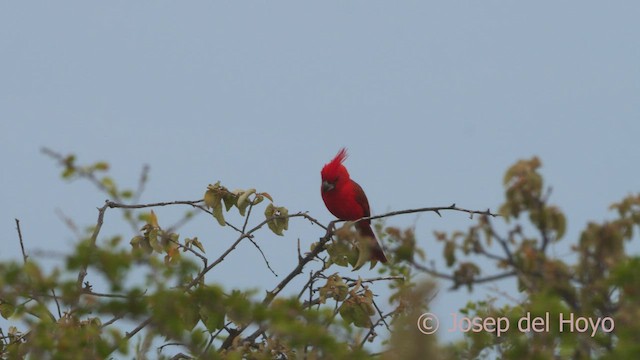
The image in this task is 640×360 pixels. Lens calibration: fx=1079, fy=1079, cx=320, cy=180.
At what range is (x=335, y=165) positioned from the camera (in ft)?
28.9

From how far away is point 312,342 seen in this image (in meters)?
3.49

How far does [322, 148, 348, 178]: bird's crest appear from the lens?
8.80m

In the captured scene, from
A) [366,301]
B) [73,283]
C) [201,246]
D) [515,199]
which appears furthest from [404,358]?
[201,246]

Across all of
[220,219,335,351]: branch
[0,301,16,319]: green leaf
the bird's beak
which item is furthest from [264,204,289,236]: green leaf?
the bird's beak

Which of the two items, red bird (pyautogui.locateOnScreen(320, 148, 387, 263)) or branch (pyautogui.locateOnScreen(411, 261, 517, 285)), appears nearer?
branch (pyautogui.locateOnScreen(411, 261, 517, 285))

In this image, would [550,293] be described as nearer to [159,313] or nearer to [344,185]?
[159,313]

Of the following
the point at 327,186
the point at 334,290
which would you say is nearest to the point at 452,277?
the point at 334,290

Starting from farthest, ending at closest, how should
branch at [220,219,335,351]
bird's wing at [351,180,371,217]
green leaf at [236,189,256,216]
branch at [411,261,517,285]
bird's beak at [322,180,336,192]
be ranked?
bird's wing at [351,180,371,217], bird's beak at [322,180,336,192], green leaf at [236,189,256,216], branch at [220,219,335,351], branch at [411,261,517,285]

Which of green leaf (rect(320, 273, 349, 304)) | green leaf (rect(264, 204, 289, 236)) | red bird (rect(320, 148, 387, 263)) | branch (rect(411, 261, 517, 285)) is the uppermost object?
red bird (rect(320, 148, 387, 263))

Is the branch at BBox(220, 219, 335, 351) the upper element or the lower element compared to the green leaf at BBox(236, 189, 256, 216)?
lower

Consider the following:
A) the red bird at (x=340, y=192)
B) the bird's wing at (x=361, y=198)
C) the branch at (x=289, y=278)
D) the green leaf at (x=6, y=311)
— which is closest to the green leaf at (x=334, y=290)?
the branch at (x=289, y=278)

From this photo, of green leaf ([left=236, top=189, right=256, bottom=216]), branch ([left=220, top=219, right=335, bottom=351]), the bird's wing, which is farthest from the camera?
the bird's wing

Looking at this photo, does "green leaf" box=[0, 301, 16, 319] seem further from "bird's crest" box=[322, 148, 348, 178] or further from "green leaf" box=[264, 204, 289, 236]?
"bird's crest" box=[322, 148, 348, 178]

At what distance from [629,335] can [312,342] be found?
3.26 ft
